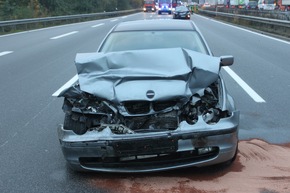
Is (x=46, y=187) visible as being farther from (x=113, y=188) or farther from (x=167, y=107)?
(x=167, y=107)

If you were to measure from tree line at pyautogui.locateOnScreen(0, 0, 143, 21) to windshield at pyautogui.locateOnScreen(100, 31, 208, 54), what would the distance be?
27016 millimetres

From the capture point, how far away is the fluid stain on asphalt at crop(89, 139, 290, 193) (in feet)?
12.7

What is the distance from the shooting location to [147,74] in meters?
4.59

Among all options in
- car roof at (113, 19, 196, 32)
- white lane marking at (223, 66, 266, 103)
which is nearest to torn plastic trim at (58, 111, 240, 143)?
car roof at (113, 19, 196, 32)

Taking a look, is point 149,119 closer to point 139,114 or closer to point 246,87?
point 139,114

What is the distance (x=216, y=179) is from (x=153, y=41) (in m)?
2.47

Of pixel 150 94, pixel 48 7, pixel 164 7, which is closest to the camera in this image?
pixel 150 94

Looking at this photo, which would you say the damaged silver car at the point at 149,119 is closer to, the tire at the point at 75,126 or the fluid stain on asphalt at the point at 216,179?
the tire at the point at 75,126

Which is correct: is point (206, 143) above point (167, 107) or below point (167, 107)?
below

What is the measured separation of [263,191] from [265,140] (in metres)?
1.48

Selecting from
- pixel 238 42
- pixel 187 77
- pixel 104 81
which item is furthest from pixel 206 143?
pixel 238 42

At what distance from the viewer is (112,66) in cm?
498

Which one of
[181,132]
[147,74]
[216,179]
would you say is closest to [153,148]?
[181,132]

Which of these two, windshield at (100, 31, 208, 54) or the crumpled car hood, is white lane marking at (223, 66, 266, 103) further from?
the crumpled car hood
